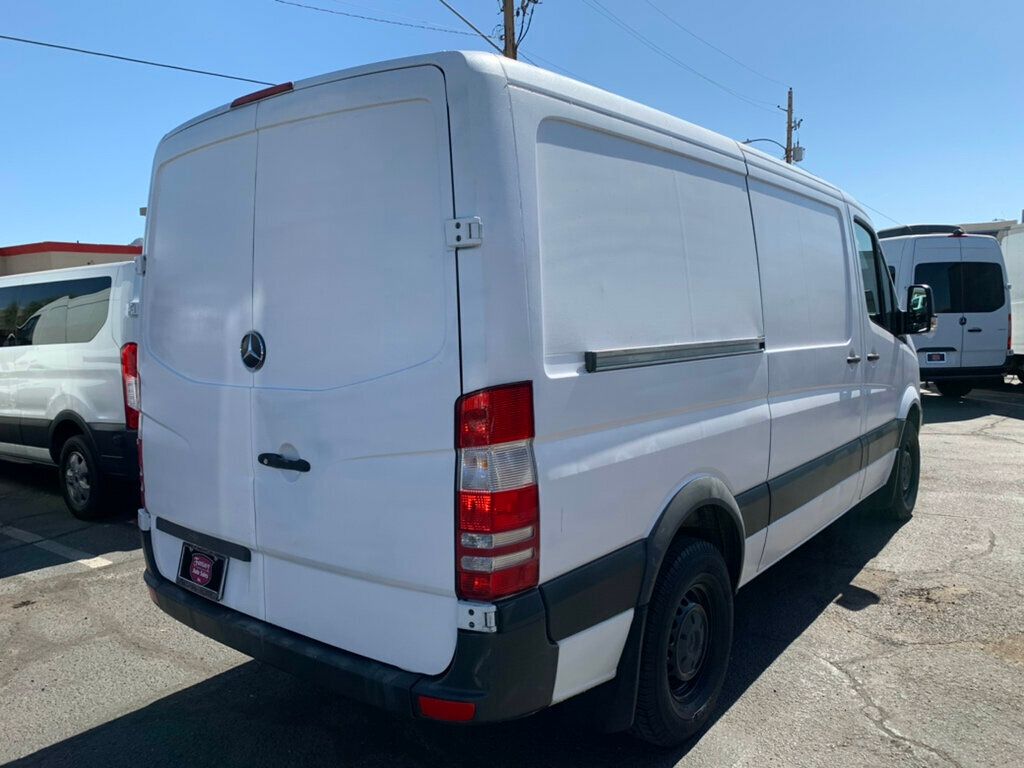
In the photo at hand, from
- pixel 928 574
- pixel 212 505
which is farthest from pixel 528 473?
pixel 928 574

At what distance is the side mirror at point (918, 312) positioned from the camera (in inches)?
220

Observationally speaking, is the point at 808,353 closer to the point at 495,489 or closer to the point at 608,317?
the point at 608,317

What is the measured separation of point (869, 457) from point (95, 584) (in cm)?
500

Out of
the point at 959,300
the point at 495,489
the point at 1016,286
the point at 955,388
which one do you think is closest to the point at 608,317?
the point at 495,489

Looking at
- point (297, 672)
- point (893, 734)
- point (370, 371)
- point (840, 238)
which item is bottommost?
point (893, 734)

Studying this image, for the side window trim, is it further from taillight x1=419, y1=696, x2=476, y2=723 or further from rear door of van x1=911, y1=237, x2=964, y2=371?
rear door of van x1=911, y1=237, x2=964, y2=371

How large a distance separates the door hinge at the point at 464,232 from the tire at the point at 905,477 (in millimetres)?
4627

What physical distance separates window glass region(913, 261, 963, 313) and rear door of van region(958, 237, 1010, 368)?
134mm

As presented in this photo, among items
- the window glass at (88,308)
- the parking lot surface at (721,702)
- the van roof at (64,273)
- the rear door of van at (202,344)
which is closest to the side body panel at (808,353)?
the parking lot surface at (721,702)

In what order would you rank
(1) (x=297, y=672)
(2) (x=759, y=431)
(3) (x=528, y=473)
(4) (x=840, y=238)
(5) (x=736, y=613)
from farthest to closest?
1. (4) (x=840, y=238)
2. (5) (x=736, y=613)
3. (2) (x=759, y=431)
4. (1) (x=297, y=672)
5. (3) (x=528, y=473)

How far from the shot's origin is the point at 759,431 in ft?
11.5

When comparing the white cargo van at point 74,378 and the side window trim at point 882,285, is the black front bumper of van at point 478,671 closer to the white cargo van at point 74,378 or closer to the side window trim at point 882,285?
the white cargo van at point 74,378

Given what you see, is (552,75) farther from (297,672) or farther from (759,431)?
(297,672)

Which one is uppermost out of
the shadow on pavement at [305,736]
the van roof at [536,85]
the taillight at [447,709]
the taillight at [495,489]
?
the van roof at [536,85]
